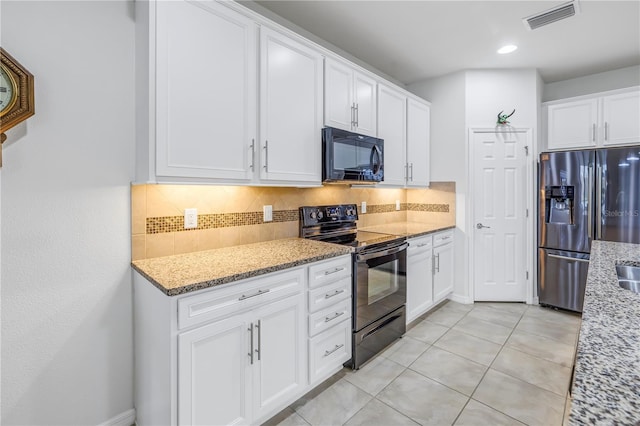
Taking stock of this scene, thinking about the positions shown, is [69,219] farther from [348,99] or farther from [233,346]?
[348,99]

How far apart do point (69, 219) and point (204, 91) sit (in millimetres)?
965

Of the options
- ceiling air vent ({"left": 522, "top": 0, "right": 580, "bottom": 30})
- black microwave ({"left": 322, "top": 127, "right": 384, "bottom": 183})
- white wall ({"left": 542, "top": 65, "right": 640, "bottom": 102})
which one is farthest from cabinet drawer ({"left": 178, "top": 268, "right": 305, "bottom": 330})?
white wall ({"left": 542, "top": 65, "right": 640, "bottom": 102})

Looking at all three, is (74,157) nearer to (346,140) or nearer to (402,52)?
(346,140)

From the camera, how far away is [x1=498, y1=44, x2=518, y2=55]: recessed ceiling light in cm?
297

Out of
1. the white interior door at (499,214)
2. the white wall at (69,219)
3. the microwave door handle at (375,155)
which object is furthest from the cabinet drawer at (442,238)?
the white wall at (69,219)

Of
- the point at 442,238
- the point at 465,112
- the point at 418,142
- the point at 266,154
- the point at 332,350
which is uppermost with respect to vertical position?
the point at 465,112

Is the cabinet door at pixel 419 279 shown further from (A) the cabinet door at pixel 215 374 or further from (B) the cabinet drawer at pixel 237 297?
(A) the cabinet door at pixel 215 374

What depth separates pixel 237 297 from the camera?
1.50 m

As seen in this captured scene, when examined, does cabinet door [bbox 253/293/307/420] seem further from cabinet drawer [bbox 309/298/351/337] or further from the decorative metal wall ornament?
the decorative metal wall ornament

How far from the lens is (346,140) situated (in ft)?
8.01

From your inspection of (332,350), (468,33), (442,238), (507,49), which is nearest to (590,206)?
(442,238)

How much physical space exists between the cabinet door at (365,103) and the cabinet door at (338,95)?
74mm

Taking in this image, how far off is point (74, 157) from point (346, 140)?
1748 millimetres

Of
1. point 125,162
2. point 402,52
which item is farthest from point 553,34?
point 125,162
